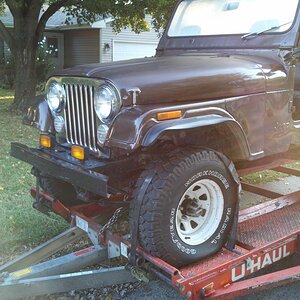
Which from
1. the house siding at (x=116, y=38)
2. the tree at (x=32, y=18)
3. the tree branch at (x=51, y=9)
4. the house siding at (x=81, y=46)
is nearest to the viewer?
the tree at (x=32, y=18)

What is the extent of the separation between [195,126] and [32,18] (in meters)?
9.50

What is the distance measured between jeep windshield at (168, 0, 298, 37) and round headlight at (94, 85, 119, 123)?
5.55 feet

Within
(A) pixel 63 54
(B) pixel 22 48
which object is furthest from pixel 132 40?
(B) pixel 22 48

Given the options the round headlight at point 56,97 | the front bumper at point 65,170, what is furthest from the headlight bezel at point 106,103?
the round headlight at point 56,97

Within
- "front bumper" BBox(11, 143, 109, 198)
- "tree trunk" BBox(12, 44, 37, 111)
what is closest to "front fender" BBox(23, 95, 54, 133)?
"front bumper" BBox(11, 143, 109, 198)

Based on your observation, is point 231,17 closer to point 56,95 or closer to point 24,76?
point 56,95

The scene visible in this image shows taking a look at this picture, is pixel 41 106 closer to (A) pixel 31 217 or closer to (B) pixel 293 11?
(A) pixel 31 217

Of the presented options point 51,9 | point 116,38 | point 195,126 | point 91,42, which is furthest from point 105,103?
point 91,42

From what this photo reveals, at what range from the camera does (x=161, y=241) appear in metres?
2.90

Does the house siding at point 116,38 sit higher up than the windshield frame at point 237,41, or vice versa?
the house siding at point 116,38

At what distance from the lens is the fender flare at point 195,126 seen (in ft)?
9.18

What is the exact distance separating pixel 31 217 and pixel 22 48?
7.88m

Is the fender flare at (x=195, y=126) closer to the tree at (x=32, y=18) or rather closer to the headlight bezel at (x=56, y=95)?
the headlight bezel at (x=56, y=95)

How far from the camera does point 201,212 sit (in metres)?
3.20
